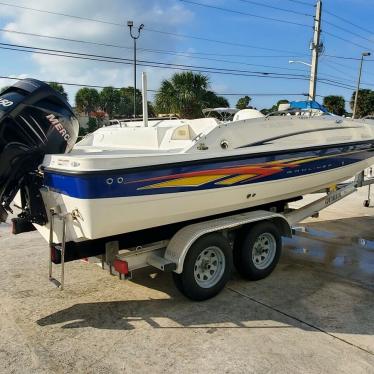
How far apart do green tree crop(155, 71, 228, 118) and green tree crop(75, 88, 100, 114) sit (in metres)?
37.9

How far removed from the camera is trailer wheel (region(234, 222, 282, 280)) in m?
5.06

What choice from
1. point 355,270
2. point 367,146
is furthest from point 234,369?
point 367,146

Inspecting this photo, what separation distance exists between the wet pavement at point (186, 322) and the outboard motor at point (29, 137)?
1.06m

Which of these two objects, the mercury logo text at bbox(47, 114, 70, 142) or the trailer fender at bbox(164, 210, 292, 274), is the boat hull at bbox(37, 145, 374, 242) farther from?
the mercury logo text at bbox(47, 114, 70, 142)

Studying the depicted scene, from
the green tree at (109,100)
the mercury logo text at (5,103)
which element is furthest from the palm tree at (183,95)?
the green tree at (109,100)

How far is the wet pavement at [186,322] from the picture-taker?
11.2 feet

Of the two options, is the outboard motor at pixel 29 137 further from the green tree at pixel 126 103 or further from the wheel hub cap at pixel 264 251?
the green tree at pixel 126 103

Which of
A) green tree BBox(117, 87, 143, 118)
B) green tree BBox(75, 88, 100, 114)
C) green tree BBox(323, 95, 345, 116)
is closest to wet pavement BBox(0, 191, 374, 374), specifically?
green tree BBox(323, 95, 345, 116)

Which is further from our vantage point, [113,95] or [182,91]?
[113,95]

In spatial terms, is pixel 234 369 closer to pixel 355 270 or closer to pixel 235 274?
pixel 235 274

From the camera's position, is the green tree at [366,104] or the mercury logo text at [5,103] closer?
the mercury logo text at [5,103]

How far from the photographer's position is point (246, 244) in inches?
198

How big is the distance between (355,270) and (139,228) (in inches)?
124

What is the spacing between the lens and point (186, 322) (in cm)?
413
